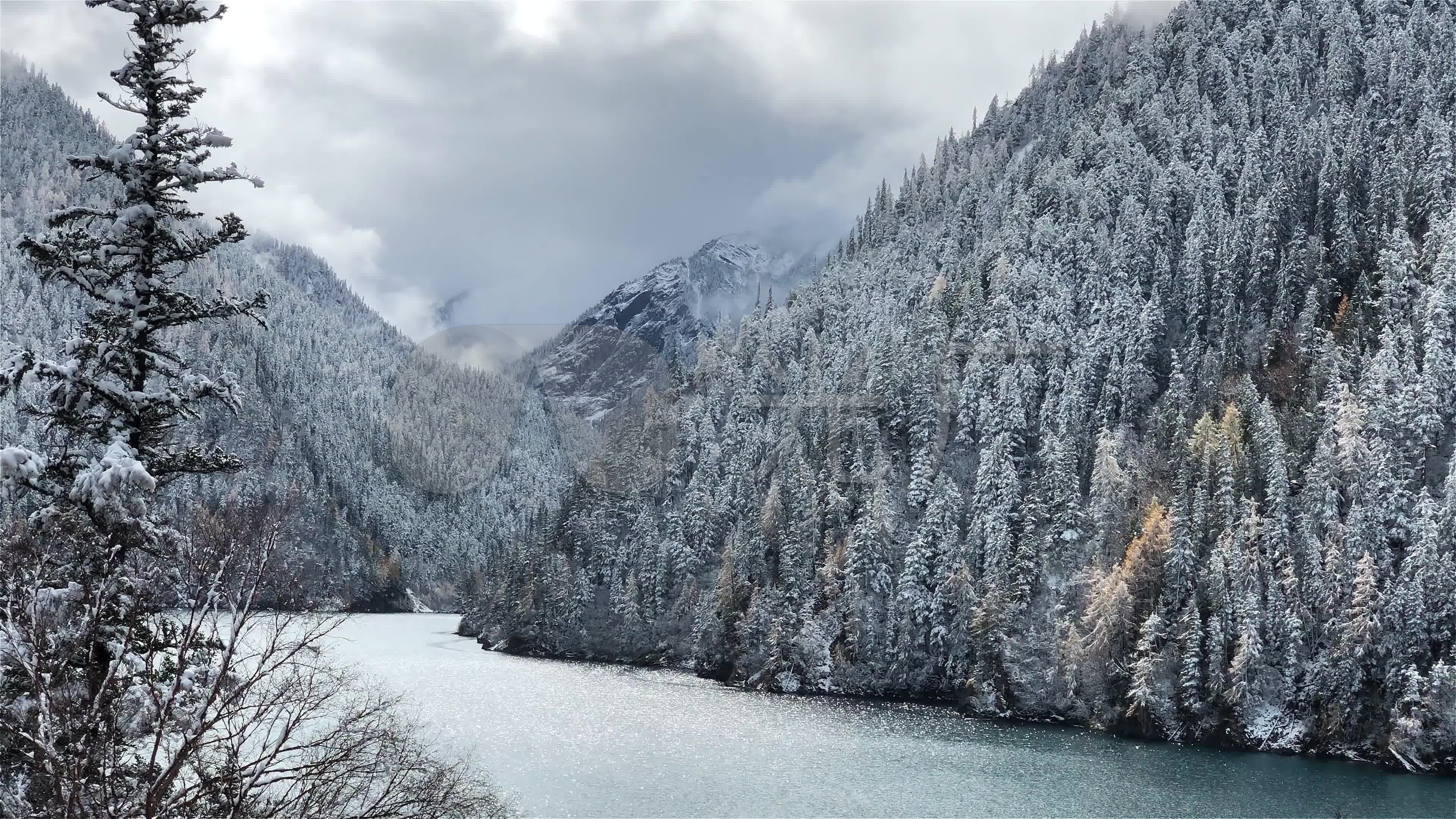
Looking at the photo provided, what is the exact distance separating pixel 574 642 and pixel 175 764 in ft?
465

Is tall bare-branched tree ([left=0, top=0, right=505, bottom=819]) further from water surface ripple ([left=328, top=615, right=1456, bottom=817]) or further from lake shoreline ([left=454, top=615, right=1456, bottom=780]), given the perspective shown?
lake shoreline ([left=454, top=615, right=1456, bottom=780])

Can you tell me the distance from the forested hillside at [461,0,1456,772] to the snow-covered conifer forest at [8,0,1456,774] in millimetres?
394

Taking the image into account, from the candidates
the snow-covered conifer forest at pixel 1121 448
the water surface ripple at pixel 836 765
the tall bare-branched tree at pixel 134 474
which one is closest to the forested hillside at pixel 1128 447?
the snow-covered conifer forest at pixel 1121 448

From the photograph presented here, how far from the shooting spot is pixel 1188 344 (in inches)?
4798

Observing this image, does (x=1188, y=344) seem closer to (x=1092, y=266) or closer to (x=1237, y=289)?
(x=1237, y=289)

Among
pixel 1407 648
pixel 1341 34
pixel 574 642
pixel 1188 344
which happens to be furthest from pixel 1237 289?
pixel 574 642

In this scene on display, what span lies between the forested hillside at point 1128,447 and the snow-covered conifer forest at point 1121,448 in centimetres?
39

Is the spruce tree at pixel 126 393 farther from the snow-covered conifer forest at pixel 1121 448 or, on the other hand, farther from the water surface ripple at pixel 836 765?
the snow-covered conifer forest at pixel 1121 448

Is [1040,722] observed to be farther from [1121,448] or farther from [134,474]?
[134,474]

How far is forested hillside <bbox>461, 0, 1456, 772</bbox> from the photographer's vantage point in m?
87.0

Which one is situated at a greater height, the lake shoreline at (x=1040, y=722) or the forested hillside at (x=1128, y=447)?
the forested hillside at (x=1128, y=447)

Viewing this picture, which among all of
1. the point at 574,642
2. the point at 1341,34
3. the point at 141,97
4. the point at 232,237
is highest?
the point at 1341,34

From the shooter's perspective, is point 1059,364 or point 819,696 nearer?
point 819,696

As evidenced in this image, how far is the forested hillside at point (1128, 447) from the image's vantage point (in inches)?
3425
